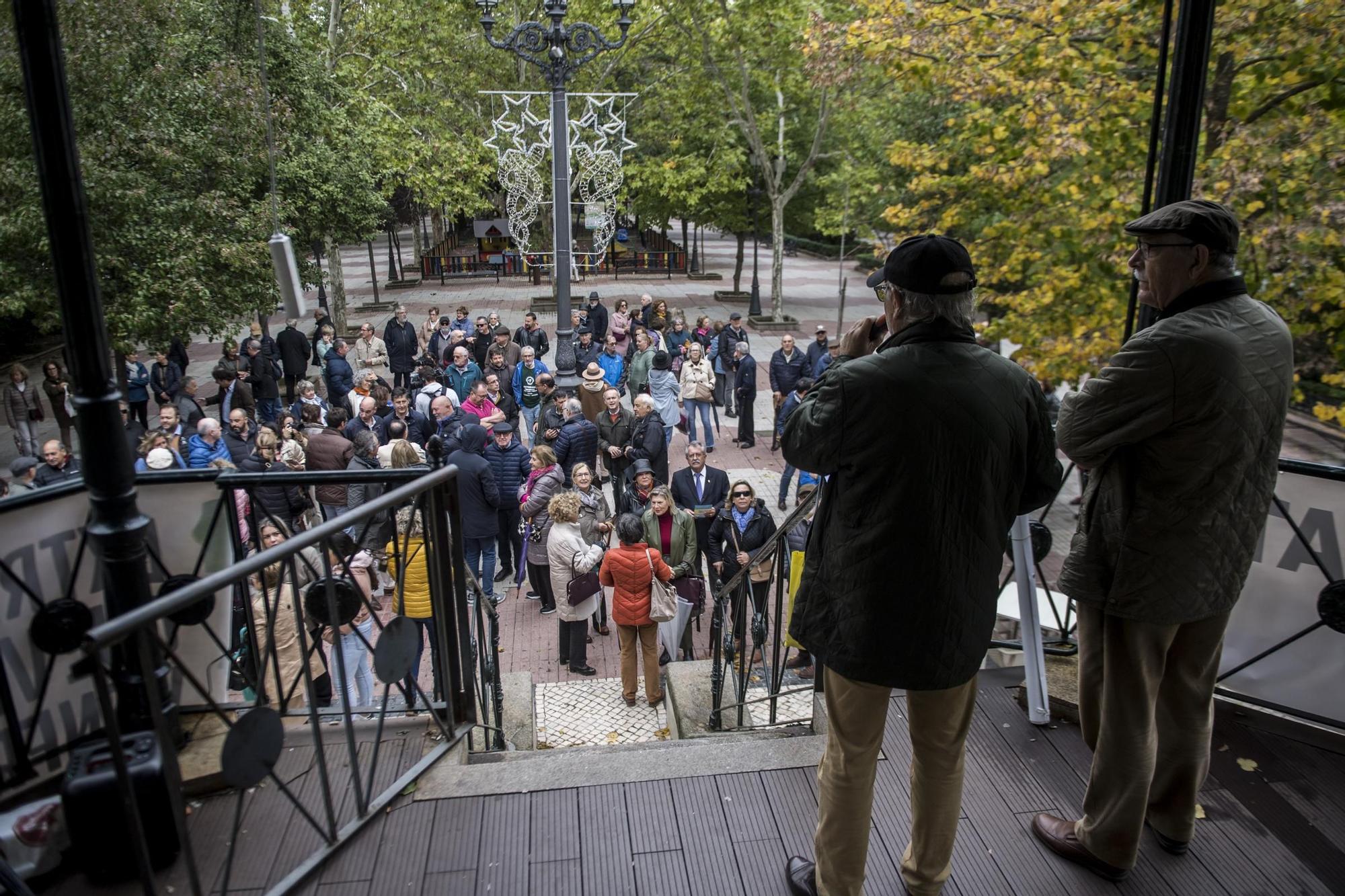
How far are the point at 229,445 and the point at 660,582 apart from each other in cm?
555

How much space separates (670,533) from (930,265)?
623 centimetres

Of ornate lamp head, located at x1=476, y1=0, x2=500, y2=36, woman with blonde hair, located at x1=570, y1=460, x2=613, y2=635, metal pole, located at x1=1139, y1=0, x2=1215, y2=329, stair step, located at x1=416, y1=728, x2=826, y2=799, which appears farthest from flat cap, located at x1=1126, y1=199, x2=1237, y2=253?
ornate lamp head, located at x1=476, y1=0, x2=500, y2=36

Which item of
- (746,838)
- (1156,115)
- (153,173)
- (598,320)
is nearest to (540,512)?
(746,838)

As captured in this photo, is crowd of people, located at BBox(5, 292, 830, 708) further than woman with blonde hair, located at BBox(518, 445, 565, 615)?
No

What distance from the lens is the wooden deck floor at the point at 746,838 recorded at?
2975 millimetres

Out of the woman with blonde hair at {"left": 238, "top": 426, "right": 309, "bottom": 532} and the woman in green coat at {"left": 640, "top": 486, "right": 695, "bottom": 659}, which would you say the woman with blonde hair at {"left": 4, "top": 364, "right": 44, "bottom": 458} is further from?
the woman in green coat at {"left": 640, "top": 486, "right": 695, "bottom": 659}

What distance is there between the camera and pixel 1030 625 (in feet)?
12.1

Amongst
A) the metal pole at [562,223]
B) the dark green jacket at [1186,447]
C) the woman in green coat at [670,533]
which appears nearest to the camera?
the dark green jacket at [1186,447]

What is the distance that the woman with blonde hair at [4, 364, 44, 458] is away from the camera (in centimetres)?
1372

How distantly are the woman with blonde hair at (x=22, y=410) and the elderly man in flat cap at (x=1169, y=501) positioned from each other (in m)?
14.8

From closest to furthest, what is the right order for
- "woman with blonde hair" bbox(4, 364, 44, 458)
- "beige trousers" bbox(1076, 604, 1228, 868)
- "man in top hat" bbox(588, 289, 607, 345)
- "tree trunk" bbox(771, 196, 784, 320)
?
1. "beige trousers" bbox(1076, 604, 1228, 868)
2. "woman with blonde hair" bbox(4, 364, 44, 458)
3. "man in top hat" bbox(588, 289, 607, 345)
4. "tree trunk" bbox(771, 196, 784, 320)

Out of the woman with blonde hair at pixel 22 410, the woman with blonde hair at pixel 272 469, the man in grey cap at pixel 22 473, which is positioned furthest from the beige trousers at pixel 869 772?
the woman with blonde hair at pixel 22 410

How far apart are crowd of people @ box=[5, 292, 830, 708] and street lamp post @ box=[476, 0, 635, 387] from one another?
68cm

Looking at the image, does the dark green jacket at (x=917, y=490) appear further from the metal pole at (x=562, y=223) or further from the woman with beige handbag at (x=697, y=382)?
the metal pole at (x=562, y=223)
